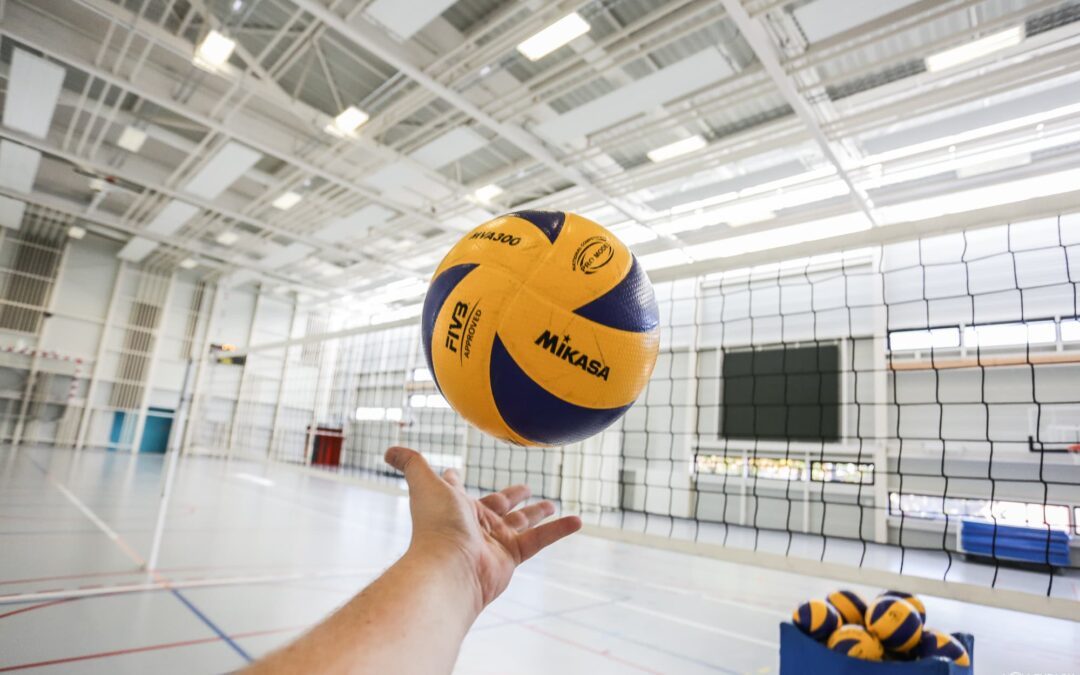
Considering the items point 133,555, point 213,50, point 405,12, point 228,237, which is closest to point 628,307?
point 133,555

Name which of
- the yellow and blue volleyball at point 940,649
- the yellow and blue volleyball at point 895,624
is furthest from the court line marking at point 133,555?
the yellow and blue volleyball at point 940,649

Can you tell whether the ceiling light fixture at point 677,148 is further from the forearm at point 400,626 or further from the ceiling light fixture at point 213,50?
the forearm at point 400,626

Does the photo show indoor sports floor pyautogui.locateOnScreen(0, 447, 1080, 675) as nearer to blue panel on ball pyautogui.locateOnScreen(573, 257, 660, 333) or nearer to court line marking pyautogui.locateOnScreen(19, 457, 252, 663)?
court line marking pyautogui.locateOnScreen(19, 457, 252, 663)

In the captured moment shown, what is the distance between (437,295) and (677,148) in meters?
8.06

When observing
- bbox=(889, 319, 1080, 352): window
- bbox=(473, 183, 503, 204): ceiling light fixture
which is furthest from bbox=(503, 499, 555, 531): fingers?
bbox=(473, 183, 503, 204): ceiling light fixture

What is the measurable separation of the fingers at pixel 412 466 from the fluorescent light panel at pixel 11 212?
1679cm

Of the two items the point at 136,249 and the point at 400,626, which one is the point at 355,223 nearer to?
the point at 136,249

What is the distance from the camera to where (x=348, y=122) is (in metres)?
8.69

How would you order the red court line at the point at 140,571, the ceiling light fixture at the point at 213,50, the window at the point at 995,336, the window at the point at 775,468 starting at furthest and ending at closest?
the window at the point at 775,468 < the window at the point at 995,336 < the ceiling light fixture at the point at 213,50 < the red court line at the point at 140,571

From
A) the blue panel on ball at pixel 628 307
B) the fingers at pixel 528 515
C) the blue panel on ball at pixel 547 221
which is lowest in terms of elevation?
the fingers at pixel 528 515

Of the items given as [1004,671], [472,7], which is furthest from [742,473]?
[472,7]

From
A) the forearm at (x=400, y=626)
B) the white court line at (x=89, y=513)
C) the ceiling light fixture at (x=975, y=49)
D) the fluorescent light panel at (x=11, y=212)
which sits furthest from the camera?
the fluorescent light panel at (x=11, y=212)

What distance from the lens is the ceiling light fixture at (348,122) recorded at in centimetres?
852

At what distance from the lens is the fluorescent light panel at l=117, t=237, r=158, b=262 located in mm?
15180
